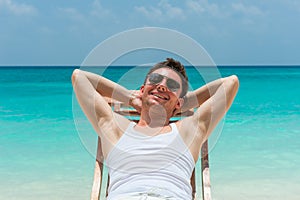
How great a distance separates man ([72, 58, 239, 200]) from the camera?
2.74m

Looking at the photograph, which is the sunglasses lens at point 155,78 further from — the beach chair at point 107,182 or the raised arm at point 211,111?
the beach chair at point 107,182

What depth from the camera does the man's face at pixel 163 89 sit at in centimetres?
299

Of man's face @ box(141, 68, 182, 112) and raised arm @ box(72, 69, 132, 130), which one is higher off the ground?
man's face @ box(141, 68, 182, 112)

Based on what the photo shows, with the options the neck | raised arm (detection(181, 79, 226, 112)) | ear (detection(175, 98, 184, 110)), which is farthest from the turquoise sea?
the neck

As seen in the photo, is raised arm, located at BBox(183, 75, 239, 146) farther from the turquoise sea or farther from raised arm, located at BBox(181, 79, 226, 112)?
the turquoise sea

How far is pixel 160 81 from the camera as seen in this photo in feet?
9.93

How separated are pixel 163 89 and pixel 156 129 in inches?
10.3

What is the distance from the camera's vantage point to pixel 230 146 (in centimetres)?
748

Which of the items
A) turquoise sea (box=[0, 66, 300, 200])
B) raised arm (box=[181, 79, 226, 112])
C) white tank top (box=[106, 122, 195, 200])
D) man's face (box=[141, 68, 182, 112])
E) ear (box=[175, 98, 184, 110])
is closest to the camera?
white tank top (box=[106, 122, 195, 200])

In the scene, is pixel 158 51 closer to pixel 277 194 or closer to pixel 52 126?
pixel 277 194

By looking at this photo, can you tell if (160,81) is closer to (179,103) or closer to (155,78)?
(155,78)

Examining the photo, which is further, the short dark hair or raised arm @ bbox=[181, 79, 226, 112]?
raised arm @ bbox=[181, 79, 226, 112]

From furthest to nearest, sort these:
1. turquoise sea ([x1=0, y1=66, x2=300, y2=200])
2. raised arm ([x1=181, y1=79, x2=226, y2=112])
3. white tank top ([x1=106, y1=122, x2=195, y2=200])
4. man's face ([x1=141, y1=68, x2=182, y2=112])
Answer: turquoise sea ([x1=0, y1=66, x2=300, y2=200])
raised arm ([x1=181, y1=79, x2=226, y2=112])
man's face ([x1=141, y1=68, x2=182, y2=112])
white tank top ([x1=106, y1=122, x2=195, y2=200])

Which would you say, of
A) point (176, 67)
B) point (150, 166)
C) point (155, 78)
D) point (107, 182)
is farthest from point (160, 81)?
point (107, 182)
